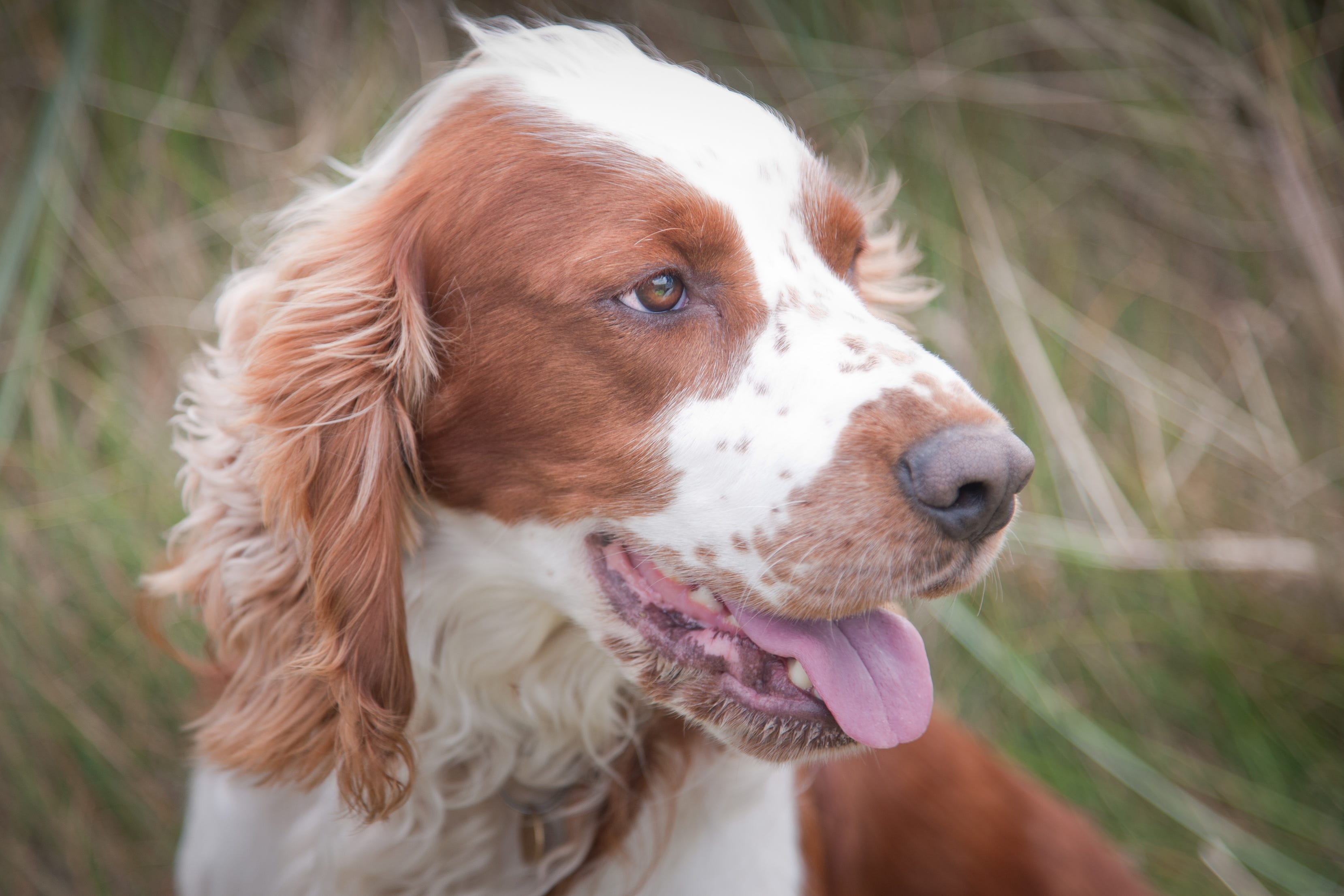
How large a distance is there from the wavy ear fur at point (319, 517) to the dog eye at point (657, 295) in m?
0.40

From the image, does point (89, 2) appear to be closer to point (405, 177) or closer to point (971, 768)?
point (405, 177)

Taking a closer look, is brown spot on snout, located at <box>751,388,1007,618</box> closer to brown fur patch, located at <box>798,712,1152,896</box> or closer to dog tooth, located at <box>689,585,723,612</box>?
dog tooth, located at <box>689,585,723,612</box>

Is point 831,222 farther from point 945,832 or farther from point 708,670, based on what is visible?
point 945,832

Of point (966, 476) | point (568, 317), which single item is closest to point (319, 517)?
point (568, 317)

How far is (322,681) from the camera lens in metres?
1.86

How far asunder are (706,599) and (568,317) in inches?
21.6

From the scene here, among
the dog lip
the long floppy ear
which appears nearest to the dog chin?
the dog lip

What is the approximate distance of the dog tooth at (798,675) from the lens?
1778 millimetres

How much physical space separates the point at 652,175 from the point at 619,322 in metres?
0.27

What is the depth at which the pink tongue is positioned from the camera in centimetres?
173

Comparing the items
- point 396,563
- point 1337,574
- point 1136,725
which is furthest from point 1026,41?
point 396,563

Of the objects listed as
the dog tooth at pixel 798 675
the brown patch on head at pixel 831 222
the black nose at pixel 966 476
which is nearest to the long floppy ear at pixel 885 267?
the brown patch on head at pixel 831 222

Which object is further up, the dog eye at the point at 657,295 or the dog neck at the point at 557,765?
the dog eye at the point at 657,295

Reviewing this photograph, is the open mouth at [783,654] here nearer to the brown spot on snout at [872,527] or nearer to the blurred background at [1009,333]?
the brown spot on snout at [872,527]
